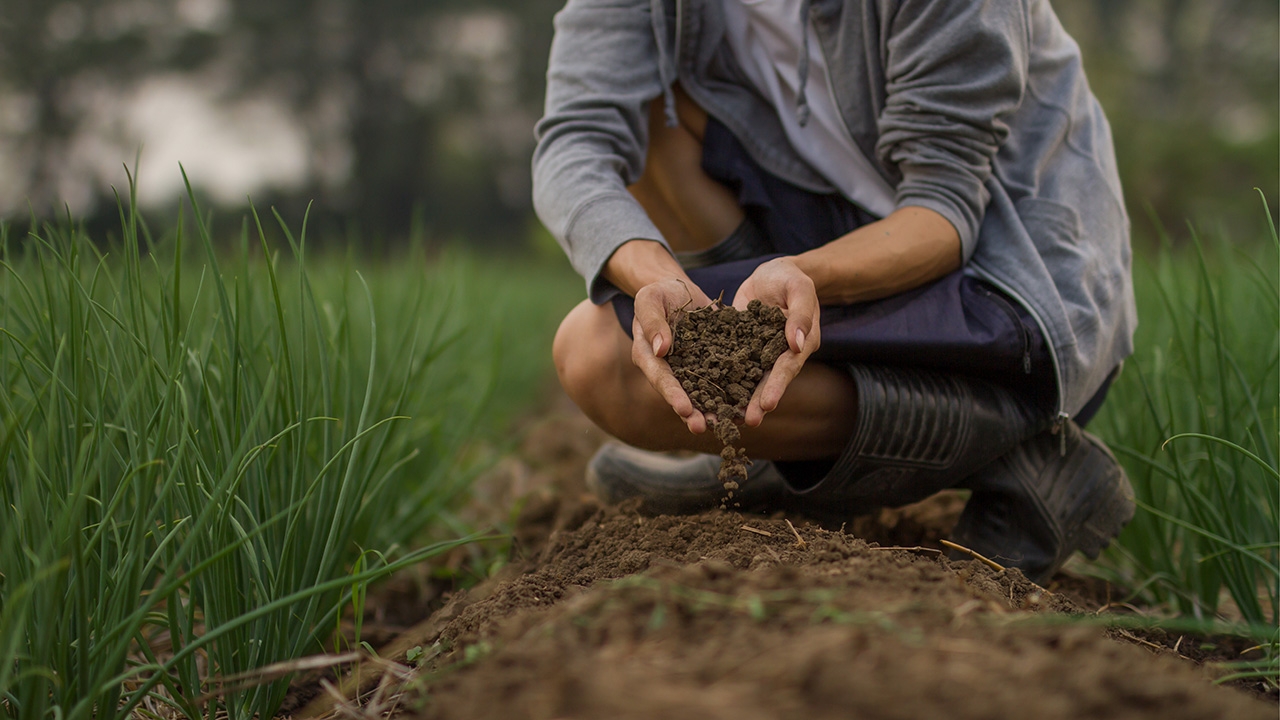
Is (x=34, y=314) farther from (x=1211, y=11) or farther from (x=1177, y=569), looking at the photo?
(x=1211, y=11)

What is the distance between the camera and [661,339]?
112cm

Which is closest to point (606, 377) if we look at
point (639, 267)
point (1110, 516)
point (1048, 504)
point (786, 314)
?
point (639, 267)

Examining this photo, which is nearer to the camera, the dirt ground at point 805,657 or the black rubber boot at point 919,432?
the dirt ground at point 805,657

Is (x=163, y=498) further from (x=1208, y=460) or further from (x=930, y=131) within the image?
(x=1208, y=460)

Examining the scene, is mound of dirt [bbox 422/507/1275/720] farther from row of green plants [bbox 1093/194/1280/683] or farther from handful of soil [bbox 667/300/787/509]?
row of green plants [bbox 1093/194/1280/683]

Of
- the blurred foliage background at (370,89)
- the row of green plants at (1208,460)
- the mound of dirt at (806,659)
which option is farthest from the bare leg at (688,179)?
the blurred foliage background at (370,89)

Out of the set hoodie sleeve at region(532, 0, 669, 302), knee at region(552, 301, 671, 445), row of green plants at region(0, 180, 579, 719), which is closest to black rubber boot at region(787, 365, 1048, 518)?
knee at region(552, 301, 671, 445)

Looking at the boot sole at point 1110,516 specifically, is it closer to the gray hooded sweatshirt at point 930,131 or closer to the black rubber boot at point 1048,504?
the black rubber boot at point 1048,504

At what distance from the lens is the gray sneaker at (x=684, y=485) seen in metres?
1.54

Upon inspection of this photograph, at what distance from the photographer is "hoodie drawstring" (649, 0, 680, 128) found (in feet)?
4.91


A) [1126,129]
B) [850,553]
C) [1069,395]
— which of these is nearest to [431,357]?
[850,553]

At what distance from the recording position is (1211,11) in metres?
19.0

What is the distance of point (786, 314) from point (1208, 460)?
662 mm

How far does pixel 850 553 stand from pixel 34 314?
1011 millimetres
